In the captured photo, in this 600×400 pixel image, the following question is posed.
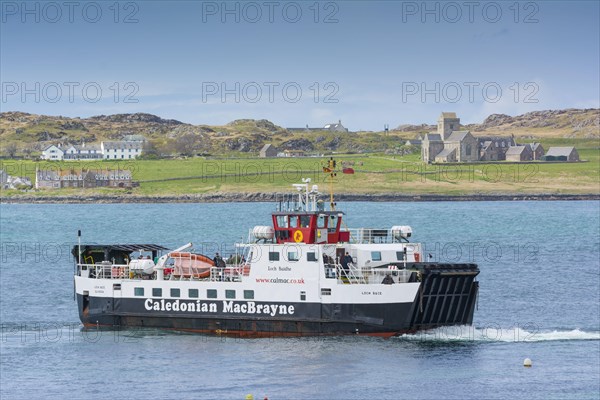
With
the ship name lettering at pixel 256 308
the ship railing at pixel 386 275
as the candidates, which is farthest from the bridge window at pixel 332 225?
the ship name lettering at pixel 256 308

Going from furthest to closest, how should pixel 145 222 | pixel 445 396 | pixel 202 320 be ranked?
pixel 145 222 → pixel 202 320 → pixel 445 396

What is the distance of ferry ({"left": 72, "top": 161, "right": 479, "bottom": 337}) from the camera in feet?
171

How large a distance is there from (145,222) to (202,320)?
331 ft

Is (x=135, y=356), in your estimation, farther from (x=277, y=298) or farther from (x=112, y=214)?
(x=112, y=214)

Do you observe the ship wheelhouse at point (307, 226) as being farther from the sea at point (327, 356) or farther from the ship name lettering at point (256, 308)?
the sea at point (327, 356)

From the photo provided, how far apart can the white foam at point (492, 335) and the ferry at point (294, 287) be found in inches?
15.6

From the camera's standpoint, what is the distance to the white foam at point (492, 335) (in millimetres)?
53031

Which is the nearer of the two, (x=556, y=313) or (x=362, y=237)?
(x=362, y=237)

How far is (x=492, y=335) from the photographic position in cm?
5434

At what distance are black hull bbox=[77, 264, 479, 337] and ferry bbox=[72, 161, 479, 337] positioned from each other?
4 cm

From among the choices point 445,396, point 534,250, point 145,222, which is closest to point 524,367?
point 445,396

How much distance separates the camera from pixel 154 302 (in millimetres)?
56000

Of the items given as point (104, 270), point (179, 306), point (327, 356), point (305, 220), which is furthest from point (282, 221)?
point (104, 270)

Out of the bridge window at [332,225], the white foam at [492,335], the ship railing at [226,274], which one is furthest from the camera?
the bridge window at [332,225]
